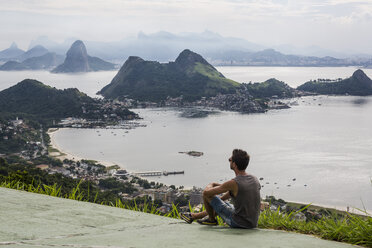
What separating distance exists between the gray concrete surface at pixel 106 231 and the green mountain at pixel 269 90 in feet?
325

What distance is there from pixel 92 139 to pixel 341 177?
33674 millimetres

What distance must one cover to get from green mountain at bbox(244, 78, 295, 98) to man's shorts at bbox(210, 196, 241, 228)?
9900cm

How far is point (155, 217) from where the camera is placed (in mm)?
4152

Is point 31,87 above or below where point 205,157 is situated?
above

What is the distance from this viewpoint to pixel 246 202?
11.2 ft

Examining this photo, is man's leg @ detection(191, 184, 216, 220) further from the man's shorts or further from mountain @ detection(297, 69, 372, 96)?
mountain @ detection(297, 69, 372, 96)

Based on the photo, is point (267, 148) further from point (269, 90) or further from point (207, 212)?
point (269, 90)

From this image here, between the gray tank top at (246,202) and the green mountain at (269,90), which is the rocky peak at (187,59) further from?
the gray tank top at (246,202)

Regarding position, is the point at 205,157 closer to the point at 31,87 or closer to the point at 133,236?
the point at 133,236

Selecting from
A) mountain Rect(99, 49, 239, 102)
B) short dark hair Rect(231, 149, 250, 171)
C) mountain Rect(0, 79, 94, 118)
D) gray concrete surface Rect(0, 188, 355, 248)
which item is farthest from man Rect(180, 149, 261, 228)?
mountain Rect(99, 49, 239, 102)

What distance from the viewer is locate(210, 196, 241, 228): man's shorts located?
348 centimetres

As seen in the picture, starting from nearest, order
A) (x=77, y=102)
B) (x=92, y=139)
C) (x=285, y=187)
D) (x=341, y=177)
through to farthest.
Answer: (x=285, y=187) → (x=341, y=177) → (x=92, y=139) → (x=77, y=102)

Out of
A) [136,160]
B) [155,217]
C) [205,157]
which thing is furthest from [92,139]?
[155,217]

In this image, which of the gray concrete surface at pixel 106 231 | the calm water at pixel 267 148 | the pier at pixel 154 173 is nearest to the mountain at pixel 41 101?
the calm water at pixel 267 148
